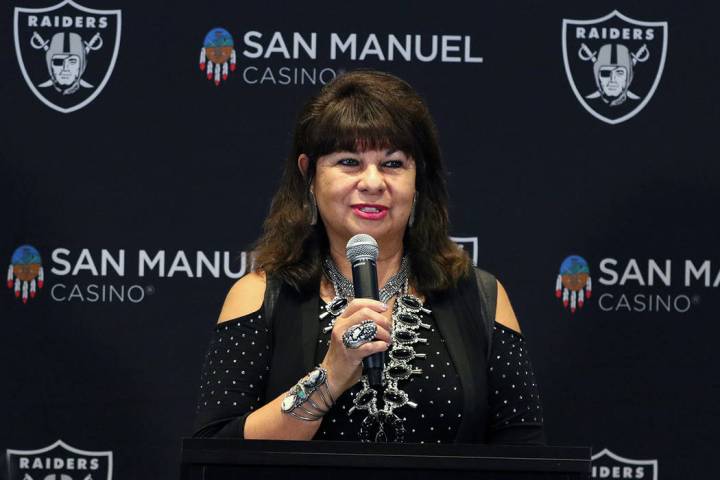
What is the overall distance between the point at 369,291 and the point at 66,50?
6.21 feet

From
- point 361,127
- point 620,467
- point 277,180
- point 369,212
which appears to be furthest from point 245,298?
point 620,467

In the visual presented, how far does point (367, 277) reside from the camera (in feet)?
5.87

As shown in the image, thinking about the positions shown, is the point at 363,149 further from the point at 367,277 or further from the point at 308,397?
the point at 308,397

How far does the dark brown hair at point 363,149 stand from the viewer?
6.94ft

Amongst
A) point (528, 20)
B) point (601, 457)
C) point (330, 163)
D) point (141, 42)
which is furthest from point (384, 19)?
point (601, 457)

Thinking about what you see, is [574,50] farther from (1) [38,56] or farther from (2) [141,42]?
(1) [38,56]

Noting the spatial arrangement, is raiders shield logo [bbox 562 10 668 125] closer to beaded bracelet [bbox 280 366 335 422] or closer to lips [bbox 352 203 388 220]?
lips [bbox 352 203 388 220]

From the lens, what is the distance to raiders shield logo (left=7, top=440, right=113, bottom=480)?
10.7 feet

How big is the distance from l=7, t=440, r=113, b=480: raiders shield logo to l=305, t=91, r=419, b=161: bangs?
1591 millimetres

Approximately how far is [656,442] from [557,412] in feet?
1.07

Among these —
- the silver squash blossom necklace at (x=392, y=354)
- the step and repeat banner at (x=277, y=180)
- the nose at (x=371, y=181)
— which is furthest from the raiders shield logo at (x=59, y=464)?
the nose at (x=371, y=181)

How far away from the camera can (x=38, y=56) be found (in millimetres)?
3266

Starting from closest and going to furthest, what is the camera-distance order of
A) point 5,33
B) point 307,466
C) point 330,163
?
point 307,466, point 330,163, point 5,33

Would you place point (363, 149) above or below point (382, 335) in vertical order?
above
